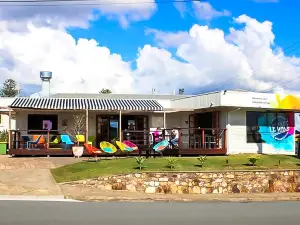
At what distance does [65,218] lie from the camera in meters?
9.31

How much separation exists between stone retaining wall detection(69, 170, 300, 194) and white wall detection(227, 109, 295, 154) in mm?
6179

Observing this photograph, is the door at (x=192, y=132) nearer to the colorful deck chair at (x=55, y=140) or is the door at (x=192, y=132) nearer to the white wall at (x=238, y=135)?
the white wall at (x=238, y=135)

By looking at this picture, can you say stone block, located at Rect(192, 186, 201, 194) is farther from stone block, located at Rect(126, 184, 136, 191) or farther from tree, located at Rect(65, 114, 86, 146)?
tree, located at Rect(65, 114, 86, 146)

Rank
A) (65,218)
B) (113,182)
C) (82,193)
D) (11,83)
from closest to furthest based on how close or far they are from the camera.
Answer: (65,218) < (82,193) < (113,182) < (11,83)

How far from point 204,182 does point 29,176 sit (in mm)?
6604

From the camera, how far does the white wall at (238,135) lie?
24.8m

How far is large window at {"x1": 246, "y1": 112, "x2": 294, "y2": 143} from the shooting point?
25625 millimetres

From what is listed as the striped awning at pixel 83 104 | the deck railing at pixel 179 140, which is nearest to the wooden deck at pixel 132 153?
the deck railing at pixel 179 140

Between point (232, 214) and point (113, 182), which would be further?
point (113, 182)

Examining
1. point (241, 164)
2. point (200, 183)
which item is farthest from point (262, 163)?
point (200, 183)

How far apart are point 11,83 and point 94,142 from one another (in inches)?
2026

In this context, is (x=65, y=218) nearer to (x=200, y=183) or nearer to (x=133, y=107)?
A: (x=200, y=183)

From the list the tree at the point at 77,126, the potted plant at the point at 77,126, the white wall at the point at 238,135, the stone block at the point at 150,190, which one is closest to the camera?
the stone block at the point at 150,190

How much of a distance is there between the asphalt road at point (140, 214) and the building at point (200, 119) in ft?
35.9
